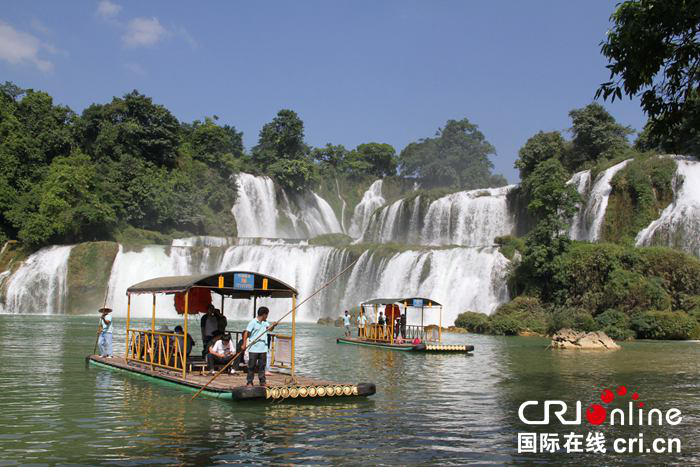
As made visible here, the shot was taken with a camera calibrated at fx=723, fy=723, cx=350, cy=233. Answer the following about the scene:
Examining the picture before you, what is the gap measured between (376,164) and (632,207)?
5483cm

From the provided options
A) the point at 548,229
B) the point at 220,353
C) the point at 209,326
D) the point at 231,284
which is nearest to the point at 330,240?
the point at 548,229

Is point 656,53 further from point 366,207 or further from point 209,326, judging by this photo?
point 366,207

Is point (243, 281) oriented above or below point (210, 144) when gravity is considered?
below

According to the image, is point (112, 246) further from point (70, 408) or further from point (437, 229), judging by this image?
point (70, 408)

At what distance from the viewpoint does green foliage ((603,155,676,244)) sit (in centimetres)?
4094

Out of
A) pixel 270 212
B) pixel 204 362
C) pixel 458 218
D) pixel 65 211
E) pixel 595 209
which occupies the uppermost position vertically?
pixel 270 212

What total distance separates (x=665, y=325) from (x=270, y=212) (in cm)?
4629

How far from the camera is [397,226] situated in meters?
57.6

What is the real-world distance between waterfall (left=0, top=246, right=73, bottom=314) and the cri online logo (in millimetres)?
43227

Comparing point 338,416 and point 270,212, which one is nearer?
point 338,416

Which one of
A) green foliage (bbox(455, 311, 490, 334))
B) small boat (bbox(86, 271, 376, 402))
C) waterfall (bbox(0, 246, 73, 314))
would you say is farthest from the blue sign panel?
waterfall (bbox(0, 246, 73, 314))

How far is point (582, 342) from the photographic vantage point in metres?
26.9

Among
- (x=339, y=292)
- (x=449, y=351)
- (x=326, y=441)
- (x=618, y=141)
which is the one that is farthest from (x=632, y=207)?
(x=326, y=441)

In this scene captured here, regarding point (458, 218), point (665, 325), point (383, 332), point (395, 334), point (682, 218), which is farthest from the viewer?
point (458, 218)
